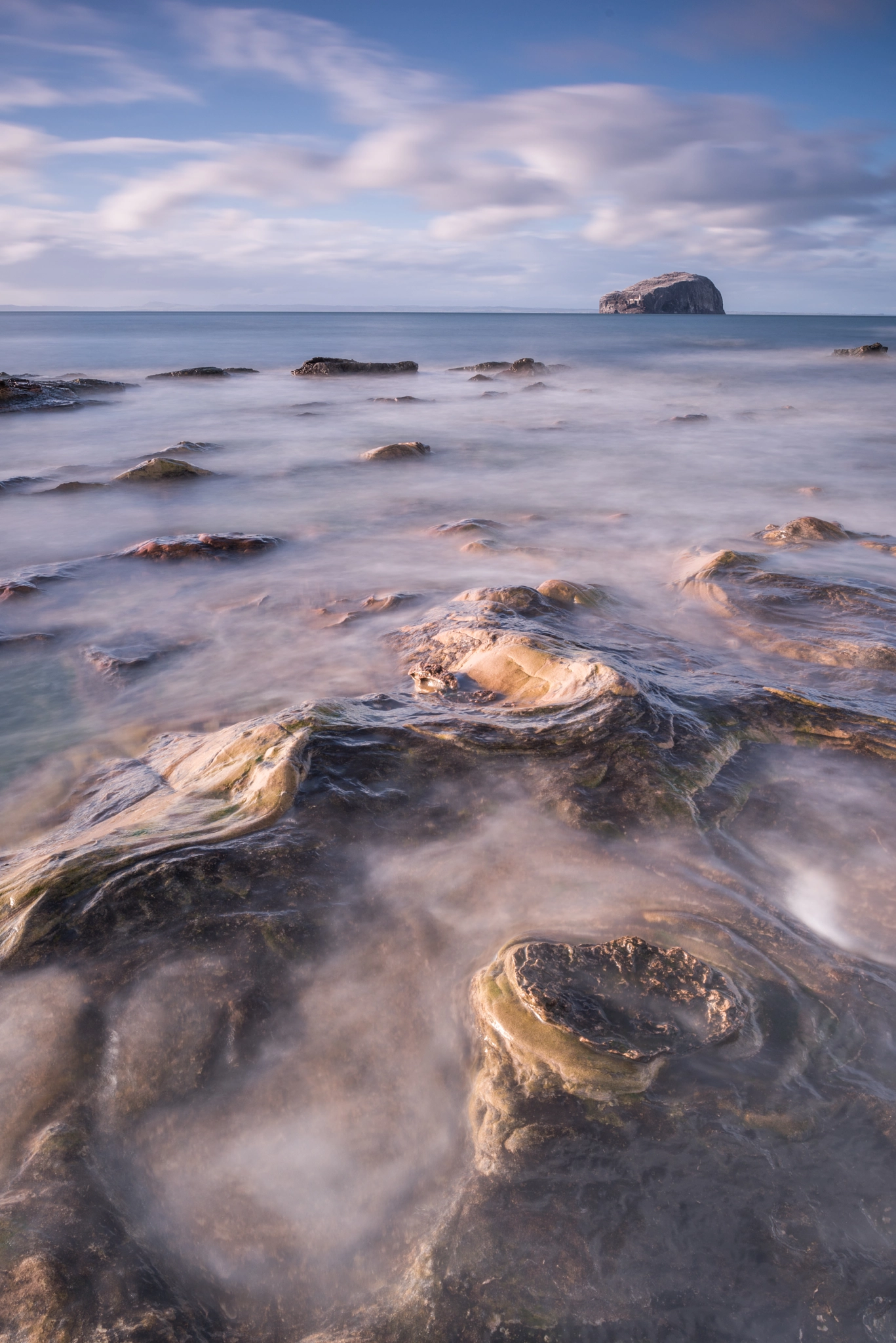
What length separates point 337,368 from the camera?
97.2ft

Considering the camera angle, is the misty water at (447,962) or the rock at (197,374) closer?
the misty water at (447,962)

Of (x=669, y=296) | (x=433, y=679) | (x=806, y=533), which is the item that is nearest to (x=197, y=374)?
(x=806, y=533)

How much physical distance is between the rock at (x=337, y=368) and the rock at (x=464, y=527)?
23414 mm

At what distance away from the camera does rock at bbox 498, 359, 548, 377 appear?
1193 inches

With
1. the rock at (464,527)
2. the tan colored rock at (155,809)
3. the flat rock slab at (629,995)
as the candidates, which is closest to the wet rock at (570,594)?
the rock at (464,527)

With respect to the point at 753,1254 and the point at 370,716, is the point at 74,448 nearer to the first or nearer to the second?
the point at 370,716

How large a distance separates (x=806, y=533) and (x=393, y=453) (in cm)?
750

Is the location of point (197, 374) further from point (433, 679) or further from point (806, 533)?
point (433, 679)

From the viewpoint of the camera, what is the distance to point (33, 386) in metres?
19.4

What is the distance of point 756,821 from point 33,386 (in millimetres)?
22198

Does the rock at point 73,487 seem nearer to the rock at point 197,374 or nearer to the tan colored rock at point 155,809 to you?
the tan colored rock at point 155,809

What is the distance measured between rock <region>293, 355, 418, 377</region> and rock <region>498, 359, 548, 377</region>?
14.2 feet

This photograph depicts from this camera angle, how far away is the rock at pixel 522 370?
3031 cm

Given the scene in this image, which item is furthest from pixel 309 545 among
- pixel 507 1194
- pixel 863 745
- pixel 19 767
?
pixel 507 1194
